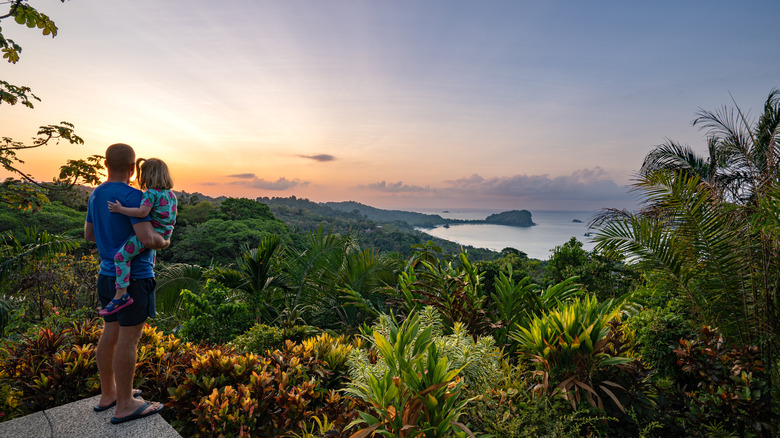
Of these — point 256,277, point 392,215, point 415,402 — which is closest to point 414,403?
point 415,402

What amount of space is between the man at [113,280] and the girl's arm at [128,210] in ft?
0.18

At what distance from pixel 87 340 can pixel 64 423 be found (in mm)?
1130

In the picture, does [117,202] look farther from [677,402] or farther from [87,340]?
[677,402]

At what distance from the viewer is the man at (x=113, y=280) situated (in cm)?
219

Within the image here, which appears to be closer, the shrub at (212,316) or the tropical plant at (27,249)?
the shrub at (212,316)

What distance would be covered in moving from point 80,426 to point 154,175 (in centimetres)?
164

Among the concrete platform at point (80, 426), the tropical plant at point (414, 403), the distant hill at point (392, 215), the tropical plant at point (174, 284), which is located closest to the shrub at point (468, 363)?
the tropical plant at point (414, 403)

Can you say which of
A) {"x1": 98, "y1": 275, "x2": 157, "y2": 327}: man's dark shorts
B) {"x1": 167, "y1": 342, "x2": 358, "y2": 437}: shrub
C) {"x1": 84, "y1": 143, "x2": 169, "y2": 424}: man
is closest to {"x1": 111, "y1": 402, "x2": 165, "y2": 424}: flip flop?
{"x1": 84, "y1": 143, "x2": 169, "y2": 424}: man

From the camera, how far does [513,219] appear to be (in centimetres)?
7081

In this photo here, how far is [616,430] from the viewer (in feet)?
7.22

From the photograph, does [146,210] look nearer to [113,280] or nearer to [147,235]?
[147,235]

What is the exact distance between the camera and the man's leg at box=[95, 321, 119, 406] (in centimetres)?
223

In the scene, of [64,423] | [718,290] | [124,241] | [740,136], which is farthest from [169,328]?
[740,136]

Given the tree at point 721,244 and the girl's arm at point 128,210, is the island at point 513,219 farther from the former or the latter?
the girl's arm at point 128,210
